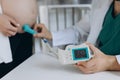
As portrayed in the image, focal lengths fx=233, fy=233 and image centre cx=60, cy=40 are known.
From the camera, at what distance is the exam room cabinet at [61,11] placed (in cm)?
161

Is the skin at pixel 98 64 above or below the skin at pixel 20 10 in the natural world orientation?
below

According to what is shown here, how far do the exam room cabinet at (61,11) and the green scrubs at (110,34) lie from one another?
0.43m

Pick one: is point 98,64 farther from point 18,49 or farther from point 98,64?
point 18,49

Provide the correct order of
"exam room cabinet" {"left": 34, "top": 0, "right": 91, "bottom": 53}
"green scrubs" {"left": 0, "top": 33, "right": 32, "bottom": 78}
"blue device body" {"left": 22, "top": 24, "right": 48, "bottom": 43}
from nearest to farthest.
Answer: "blue device body" {"left": 22, "top": 24, "right": 48, "bottom": 43} < "green scrubs" {"left": 0, "top": 33, "right": 32, "bottom": 78} < "exam room cabinet" {"left": 34, "top": 0, "right": 91, "bottom": 53}

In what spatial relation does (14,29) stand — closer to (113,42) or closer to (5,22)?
(5,22)

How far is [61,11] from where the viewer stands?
1.77 meters

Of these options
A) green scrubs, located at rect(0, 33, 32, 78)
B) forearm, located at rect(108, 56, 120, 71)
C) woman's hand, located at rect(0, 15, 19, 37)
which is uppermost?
woman's hand, located at rect(0, 15, 19, 37)

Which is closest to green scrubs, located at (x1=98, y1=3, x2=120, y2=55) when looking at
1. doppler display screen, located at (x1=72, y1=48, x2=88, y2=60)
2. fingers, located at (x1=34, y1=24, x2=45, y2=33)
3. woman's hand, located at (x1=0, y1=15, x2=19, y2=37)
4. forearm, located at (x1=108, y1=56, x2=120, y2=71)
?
forearm, located at (x1=108, y1=56, x2=120, y2=71)

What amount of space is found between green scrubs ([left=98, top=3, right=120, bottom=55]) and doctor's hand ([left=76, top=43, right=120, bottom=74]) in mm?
107

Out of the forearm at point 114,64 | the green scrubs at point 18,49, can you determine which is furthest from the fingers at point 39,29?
the forearm at point 114,64

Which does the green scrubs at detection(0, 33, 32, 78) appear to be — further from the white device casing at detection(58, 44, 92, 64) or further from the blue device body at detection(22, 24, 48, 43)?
the white device casing at detection(58, 44, 92, 64)

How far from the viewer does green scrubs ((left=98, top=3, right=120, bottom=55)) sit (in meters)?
1.03

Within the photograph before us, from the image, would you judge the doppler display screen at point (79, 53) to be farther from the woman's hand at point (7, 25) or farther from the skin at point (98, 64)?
the woman's hand at point (7, 25)

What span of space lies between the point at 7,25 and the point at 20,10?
0.14 metres
